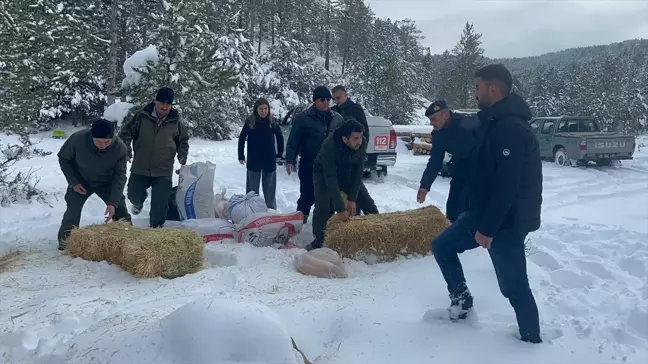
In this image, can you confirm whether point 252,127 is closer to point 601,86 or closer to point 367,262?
point 367,262

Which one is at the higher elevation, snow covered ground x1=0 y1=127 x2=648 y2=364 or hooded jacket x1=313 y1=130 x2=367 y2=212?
hooded jacket x1=313 y1=130 x2=367 y2=212

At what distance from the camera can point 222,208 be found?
6777mm

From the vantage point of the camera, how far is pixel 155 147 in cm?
596

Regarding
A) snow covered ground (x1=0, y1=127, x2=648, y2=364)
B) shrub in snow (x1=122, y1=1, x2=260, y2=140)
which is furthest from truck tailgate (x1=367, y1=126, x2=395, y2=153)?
snow covered ground (x1=0, y1=127, x2=648, y2=364)

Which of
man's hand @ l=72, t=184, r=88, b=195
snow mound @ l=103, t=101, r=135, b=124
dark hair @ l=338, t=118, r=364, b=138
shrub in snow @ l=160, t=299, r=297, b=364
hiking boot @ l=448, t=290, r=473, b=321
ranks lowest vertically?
hiking boot @ l=448, t=290, r=473, b=321

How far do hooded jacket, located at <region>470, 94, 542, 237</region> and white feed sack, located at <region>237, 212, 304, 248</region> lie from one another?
2982 millimetres

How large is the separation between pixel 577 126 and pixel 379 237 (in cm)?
1445

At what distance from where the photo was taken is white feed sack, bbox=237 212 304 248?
582 cm

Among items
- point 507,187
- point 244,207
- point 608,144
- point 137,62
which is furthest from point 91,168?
point 608,144

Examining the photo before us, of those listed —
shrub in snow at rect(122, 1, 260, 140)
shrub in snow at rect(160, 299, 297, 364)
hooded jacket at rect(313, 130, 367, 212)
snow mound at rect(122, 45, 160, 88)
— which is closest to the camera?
shrub in snow at rect(160, 299, 297, 364)

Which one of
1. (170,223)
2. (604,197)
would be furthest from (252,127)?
(604,197)

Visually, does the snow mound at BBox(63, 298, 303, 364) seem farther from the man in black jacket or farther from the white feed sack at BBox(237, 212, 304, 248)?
the white feed sack at BBox(237, 212, 304, 248)

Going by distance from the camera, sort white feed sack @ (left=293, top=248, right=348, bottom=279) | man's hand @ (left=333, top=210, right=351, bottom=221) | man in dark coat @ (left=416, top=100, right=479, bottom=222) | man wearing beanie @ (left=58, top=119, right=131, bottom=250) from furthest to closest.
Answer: man's hand @ (left=333, top=210, right=351, bottom=221), man wearing beanie @ (left=58, top=119, right=131, bottom=250), white feed sack @ (left=293, top=248, right=348, bottom=279), man in dark coat @ (left=416, top=100, right=479, bottom=222)

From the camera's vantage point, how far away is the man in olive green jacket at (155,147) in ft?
19.6
